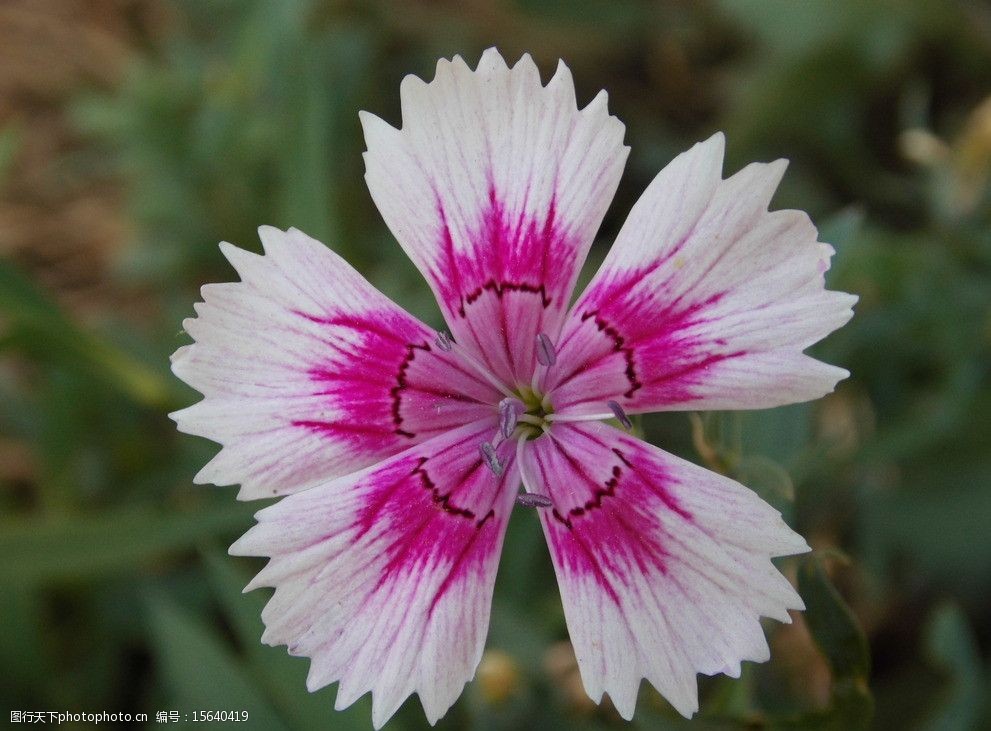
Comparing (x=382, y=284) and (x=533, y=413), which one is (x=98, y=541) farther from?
(x=533, y=413)

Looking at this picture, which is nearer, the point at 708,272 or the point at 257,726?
the point at 708,272

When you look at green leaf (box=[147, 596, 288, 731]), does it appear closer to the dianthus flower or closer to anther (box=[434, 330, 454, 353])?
the dianthus flower

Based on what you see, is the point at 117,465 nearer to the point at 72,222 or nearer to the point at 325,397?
the point at 72,222

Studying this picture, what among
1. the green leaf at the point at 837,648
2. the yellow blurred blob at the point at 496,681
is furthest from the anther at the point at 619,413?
Result: the yellow blurred blob at the point at 496,681

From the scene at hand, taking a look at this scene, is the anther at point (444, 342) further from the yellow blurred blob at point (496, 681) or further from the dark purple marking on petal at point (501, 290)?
the yellow blurred blob at point (496, 681)

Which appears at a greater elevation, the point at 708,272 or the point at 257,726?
the point at 708,272

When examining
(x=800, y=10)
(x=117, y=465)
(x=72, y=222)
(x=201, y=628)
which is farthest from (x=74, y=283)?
(x=800, y=10)
